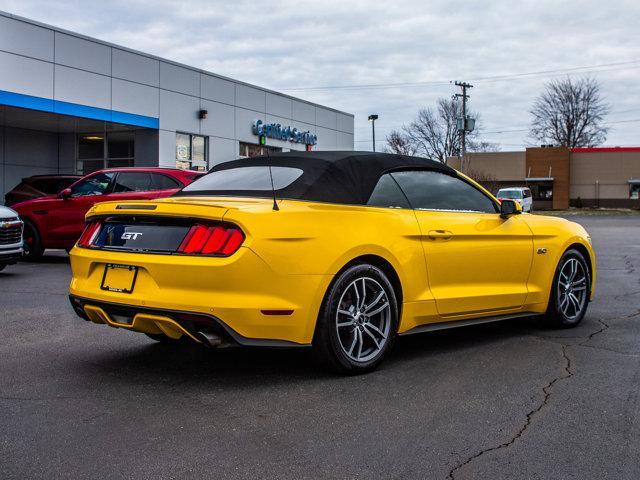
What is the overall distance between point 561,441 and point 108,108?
916 inches

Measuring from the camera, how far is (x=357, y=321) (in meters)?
4.79

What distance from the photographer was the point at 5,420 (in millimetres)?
3797

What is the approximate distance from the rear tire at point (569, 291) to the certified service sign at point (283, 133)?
1041 inches

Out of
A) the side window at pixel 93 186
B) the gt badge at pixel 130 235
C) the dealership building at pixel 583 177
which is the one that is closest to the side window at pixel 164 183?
the side window at pixel 93 186

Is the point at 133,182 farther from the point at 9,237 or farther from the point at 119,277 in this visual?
the point at 119,277

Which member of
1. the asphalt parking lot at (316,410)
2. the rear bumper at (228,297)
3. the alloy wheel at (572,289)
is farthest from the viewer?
the alloy wheel at (572,289)

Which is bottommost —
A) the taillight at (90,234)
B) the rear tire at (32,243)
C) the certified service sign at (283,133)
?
the rear tire at (32,243)

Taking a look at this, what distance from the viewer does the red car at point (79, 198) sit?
1227 cm

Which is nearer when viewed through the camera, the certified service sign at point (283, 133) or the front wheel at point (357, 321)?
the front wheel at point (357, 321)

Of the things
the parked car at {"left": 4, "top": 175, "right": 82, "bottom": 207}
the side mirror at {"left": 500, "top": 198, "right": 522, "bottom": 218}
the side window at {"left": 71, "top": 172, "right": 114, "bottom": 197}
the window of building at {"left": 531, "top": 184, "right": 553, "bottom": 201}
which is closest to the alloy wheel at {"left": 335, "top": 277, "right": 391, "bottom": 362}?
the side mirror at {"left": 500, "top": 198, "right": 522, "bottom": 218}

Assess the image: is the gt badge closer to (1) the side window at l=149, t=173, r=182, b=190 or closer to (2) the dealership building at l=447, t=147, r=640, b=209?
(1) the side window at l=149, t=173, r=182, b=190

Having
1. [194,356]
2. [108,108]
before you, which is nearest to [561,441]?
[194,356]

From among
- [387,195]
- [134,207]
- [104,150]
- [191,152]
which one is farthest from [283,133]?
[134,207]

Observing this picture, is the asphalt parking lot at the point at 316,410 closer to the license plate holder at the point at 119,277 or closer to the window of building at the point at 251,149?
the license plate holder at the point at 119,277
